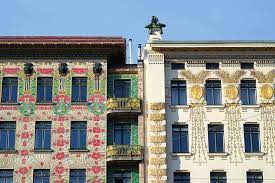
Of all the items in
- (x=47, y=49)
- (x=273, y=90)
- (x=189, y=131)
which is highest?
(x=47, y=49)

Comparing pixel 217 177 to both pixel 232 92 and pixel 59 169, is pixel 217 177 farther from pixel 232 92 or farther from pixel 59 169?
pixel 59 169

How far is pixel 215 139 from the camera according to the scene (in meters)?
44.8

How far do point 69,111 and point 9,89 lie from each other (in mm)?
4285

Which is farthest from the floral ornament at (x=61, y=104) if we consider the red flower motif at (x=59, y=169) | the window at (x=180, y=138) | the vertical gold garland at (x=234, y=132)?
the vertical gold garland at (x=234, y=132)

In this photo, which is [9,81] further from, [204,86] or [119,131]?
[204,86]

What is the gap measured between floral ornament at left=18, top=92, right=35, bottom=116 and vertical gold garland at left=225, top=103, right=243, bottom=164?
12.6 metres

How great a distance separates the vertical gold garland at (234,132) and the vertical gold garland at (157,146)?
168 inches

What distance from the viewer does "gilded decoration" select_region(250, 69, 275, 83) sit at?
4597 cm

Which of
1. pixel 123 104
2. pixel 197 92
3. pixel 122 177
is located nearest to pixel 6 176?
pixel 122 177

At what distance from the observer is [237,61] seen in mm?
46406

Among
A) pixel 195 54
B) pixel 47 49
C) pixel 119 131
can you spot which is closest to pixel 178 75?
pixel 195 54

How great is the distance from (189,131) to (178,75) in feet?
12.9

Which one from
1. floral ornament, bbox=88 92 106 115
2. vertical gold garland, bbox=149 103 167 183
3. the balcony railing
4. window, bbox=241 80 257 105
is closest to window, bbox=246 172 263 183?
window, bbox=241 80 257 105

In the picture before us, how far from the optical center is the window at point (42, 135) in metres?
44.5
